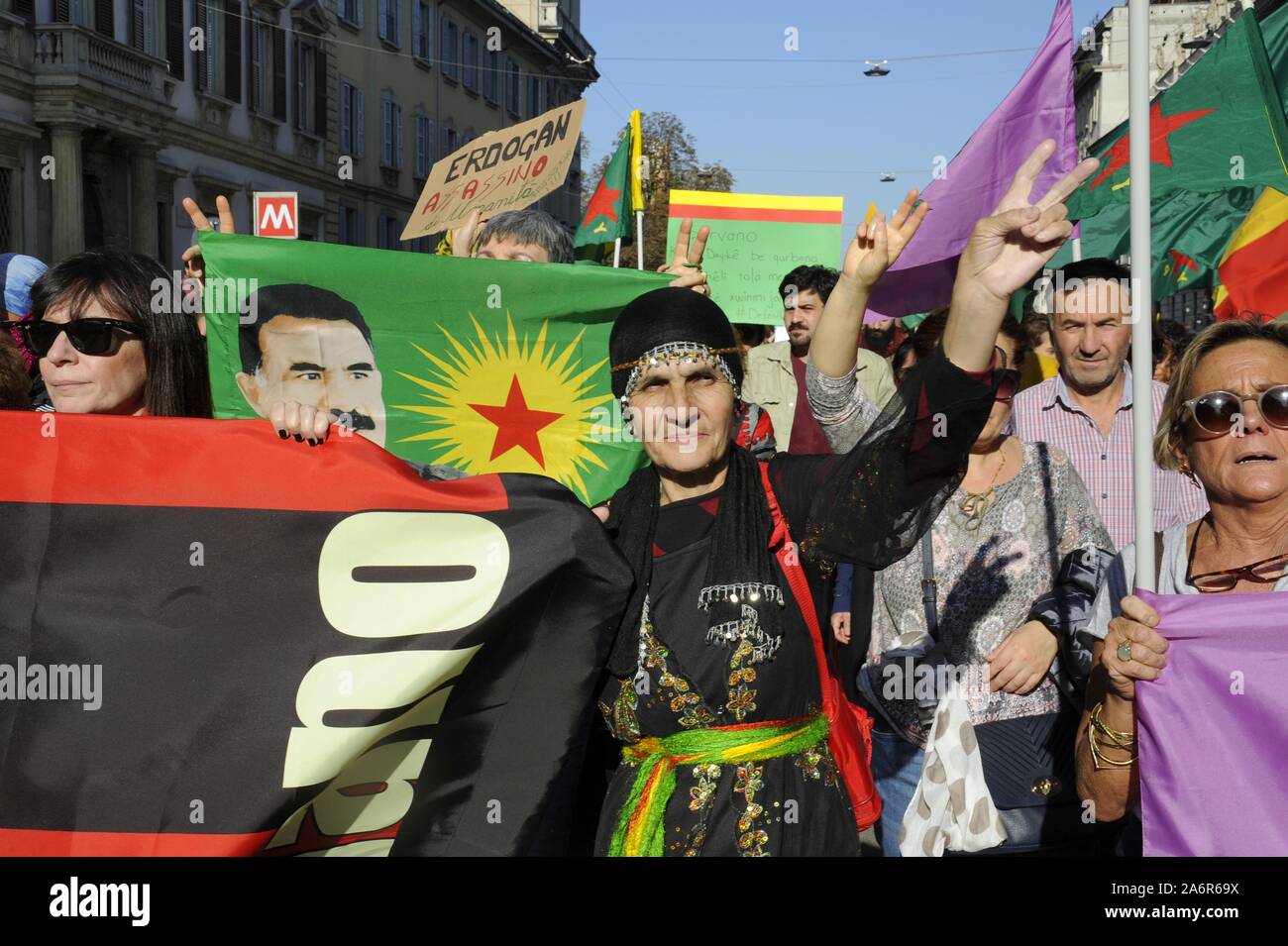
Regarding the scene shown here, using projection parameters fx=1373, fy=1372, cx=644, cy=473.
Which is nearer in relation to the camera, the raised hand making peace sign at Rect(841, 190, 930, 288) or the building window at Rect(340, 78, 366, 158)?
the raised hand making peace sign at Rect(841, 190, 930, 288)

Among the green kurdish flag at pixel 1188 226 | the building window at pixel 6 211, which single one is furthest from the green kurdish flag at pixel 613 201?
the building window at pixel 6 211

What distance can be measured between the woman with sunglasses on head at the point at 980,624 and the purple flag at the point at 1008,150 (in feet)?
8.77

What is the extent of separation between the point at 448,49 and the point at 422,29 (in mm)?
2445

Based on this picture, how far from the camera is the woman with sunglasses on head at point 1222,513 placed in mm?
2641

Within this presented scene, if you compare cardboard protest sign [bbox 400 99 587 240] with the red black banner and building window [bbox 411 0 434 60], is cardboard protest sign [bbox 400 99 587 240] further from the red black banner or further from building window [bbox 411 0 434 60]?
building window [bbox 411 0 434 60]

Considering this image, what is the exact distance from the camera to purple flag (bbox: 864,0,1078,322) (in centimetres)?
624

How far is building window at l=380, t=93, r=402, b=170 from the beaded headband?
36.3 meters

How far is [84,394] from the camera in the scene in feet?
10.7

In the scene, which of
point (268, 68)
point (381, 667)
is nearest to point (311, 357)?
point (381, 667)

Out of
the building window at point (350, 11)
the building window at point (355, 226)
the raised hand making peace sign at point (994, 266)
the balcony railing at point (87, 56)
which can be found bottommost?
the raised hand making peace sign at point (994, 266)

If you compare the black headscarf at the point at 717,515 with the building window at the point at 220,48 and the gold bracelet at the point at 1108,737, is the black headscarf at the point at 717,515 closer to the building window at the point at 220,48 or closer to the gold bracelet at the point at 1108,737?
the gold bracelet at the point at 1108,737

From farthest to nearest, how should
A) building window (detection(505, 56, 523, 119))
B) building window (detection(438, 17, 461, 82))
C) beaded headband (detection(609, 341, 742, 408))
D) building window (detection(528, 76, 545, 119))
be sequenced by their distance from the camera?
1. building window (detection(528, 76, 545, 119))
2. building window (detection(505, 56, 523, 119))
3. building window (detection(438, 17, 461, 82))
4. beaded headband (detection(609, 341, 742, 408))

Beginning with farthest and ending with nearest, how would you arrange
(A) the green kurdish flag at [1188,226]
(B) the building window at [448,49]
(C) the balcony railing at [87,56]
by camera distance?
(B) the building window at [448,49] < (C) the balcony railing at [87,56] < (A) the green kurdish flag at [1188,226]

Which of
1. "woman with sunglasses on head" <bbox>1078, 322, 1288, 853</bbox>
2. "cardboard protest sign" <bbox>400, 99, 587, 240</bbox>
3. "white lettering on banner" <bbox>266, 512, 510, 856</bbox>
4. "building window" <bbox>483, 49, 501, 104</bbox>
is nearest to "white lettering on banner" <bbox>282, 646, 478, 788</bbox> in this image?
"white lettering on banner" <bbox>266, 512, 510, 856</bbox>
